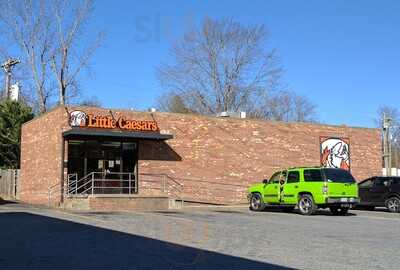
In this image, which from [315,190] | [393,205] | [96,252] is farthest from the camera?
[393,205]

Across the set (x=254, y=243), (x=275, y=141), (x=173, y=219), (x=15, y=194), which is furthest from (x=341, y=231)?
(x=15, y=194)

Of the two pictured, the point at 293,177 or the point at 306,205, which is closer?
the point at 306,205

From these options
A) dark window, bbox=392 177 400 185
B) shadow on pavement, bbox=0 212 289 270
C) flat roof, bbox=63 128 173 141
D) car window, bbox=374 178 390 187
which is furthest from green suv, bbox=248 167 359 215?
shadow on pavement, bbox=0 212 289 270

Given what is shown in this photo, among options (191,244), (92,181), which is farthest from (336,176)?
(191,244)

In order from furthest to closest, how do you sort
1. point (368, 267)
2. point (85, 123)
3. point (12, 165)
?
1. point (12, 165)
2. point (85, 123)
3. point (368, 267)

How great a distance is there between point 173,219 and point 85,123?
10.4 meters

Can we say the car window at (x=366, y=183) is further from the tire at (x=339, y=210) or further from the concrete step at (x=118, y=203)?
the concrete step at (x=118, y=203)

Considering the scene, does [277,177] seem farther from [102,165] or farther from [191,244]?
[191,244]

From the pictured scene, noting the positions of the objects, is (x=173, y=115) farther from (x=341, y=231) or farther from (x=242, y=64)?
(x=242, y=64)

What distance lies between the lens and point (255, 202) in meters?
26.0

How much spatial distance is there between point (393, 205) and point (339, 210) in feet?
10.7

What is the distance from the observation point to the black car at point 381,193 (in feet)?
84.9

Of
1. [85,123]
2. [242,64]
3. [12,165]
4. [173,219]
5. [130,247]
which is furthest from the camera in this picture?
[242,64]

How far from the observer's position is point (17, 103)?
41562 mm
